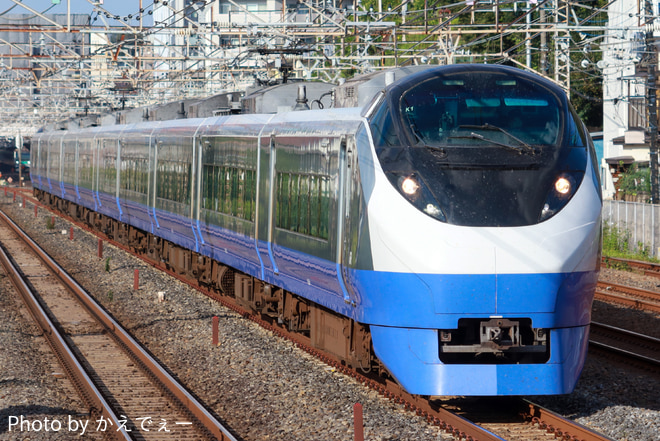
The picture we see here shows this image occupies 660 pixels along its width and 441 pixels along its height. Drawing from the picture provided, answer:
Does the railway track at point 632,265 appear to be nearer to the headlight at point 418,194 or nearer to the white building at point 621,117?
the white building at point 621,117

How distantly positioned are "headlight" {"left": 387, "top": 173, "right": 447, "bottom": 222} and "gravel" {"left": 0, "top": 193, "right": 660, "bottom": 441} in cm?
193

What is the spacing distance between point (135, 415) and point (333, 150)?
3.38 m

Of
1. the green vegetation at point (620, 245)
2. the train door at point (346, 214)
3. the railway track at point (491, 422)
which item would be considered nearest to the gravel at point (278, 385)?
the railway track at point (491, 422)

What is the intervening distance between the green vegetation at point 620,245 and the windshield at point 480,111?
58.1 ft

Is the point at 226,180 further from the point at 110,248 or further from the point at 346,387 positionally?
the point at 110,248

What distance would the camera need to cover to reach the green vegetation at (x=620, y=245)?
26500 millimetres

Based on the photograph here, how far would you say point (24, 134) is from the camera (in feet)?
293

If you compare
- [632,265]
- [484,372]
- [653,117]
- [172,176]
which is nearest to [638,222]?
[653,117]

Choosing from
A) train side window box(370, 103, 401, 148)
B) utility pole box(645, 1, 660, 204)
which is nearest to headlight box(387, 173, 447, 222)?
train side window box(370, 103, 401, 148)

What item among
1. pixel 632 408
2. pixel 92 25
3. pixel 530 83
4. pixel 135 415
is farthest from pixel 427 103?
pixel 92 25

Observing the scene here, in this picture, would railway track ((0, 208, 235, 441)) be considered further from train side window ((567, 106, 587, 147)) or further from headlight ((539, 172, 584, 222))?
train side window ((567, 106, 587, 147))

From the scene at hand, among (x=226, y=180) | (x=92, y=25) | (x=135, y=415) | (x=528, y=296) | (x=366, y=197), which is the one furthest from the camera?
Answer: (x=92, y=25)

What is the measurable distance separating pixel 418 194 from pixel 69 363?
241 inches

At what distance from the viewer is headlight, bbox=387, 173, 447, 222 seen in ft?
27.9
